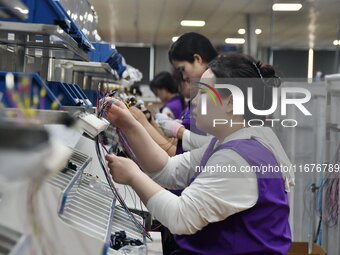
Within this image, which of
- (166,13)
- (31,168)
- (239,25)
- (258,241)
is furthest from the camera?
(239,25)

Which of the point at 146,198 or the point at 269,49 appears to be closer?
the point at 146,198

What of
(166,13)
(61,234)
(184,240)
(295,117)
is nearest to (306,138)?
(295,117)

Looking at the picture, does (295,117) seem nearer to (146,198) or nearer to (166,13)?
(146,198)

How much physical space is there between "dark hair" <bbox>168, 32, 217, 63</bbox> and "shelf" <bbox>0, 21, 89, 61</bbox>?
783mm

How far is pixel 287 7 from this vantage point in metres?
7.77

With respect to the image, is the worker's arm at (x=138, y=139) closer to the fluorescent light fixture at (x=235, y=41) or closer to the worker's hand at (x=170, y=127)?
the worker's hand at (x=170, y=127)

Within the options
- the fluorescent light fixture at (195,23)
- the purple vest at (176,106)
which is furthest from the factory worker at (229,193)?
the fluorescent light fixture at (195,23)

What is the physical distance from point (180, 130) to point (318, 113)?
1446mm

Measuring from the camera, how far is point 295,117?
12.7ft

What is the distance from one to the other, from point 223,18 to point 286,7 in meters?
1.31

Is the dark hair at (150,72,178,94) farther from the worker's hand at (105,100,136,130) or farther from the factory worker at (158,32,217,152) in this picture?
the worker's hand at (105,100,136,130)

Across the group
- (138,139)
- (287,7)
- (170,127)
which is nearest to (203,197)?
(138,139)

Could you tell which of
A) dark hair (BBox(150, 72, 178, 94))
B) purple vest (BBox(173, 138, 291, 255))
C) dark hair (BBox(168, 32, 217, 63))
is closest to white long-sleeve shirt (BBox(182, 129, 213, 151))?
dark hair (BBox(168, 32, 217, 63))

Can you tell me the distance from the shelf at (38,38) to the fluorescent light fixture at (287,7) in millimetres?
6136
